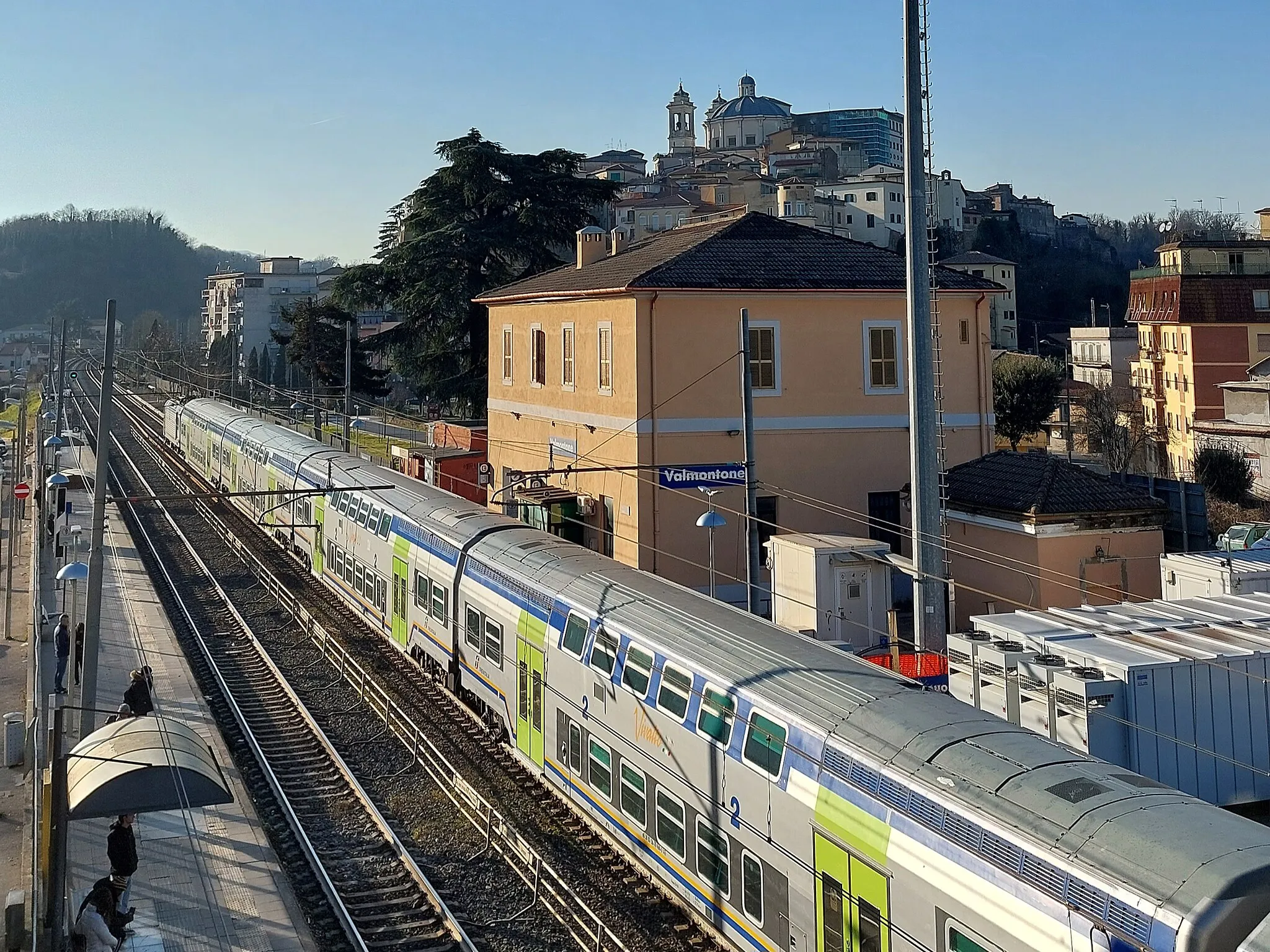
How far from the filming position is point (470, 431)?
131 ft

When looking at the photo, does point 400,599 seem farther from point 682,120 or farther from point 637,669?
point 682,120

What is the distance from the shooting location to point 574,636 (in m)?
14.0

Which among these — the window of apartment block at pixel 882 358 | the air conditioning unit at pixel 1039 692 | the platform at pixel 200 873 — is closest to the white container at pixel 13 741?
the platform at pixel 200 873

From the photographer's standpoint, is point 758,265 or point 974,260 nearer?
point 758,265

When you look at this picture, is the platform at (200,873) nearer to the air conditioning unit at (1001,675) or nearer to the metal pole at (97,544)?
the metal pole at (97,544)

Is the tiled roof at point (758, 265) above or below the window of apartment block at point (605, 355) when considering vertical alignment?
above

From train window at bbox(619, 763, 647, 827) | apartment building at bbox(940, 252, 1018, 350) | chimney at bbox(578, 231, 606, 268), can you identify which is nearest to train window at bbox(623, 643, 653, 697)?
train window at bbox(619, 763, 647, 827)

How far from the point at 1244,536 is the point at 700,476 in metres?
11.5

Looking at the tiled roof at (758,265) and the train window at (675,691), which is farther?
the tiled roof at (758,265)

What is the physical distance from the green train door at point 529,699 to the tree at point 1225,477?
28.4 metres

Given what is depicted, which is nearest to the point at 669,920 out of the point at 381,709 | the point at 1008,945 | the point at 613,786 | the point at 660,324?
the point at 613,786

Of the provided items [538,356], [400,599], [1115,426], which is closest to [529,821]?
[400,599]

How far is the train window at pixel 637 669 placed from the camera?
12242mm

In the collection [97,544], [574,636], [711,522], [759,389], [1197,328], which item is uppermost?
[1197,328]
